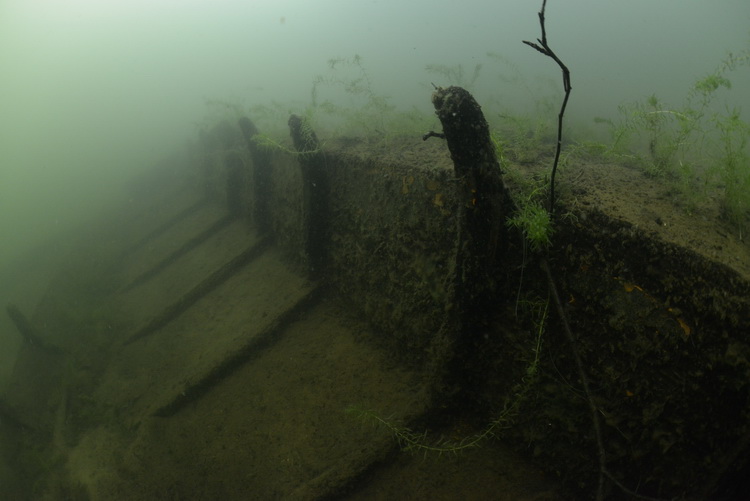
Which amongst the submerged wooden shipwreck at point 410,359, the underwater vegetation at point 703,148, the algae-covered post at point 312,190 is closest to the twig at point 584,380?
the submerged wooden shipwreck at point 410,359

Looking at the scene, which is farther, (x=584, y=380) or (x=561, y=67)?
(x=584, y=380)

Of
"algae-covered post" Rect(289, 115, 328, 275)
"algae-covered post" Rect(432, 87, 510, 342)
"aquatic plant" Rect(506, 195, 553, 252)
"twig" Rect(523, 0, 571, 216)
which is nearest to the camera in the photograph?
"twig" Rect(523, 0, 571, 216)

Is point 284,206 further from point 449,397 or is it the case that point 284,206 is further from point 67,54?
point 67,54

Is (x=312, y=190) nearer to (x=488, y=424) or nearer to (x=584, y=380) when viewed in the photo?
(x=488, y=424)

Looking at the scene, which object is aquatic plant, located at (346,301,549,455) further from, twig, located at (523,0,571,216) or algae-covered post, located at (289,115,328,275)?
algae-covered post, located at (289,115,328,275)

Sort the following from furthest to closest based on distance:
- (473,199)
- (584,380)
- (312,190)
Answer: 1. (312,190)
2. (473,199)
3. (584,380)

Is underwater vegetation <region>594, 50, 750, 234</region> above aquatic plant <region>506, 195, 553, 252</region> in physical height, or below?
above

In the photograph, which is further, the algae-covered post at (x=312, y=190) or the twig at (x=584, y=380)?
the algae-covered post at (x=312, y=190)

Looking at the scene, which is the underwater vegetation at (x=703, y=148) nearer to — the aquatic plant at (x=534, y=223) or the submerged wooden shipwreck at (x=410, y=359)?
the submerged wooden shipwreck at (x=410, y=359)

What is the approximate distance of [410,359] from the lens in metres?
2.80

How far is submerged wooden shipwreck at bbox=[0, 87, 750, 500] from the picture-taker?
5.18ft

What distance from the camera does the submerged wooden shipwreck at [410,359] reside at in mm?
1578

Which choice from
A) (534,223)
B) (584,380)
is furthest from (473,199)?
(584,380)

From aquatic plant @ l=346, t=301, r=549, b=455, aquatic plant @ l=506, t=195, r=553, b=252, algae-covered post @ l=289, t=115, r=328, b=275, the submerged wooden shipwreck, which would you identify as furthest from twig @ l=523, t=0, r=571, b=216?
algae-covered post @ l=289, t=115, r=328, b=275
